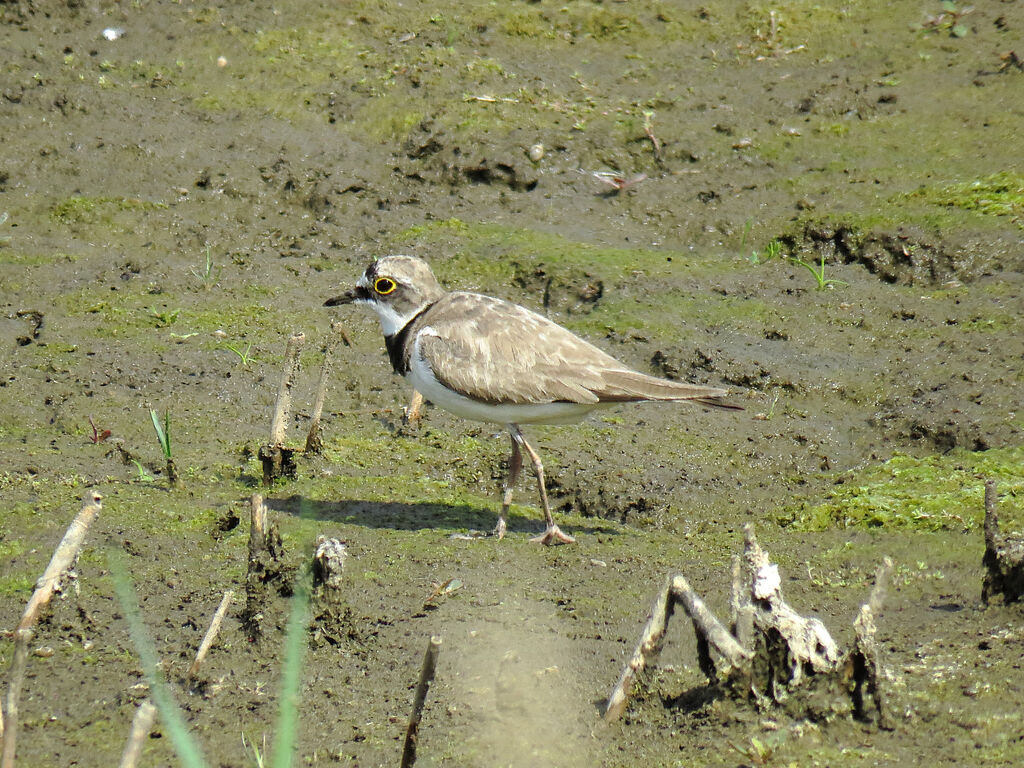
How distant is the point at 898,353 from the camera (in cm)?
801

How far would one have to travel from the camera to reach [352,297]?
7273 millimetres

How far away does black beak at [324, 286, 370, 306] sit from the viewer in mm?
7172

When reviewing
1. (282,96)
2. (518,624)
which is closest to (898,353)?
(518,624)

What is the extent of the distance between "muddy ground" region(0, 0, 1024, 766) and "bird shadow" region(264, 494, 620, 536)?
1.2 inches

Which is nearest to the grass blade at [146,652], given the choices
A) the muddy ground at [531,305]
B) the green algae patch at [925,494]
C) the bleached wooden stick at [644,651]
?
the muddy ground at [531,305]

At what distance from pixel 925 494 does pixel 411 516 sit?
8.69ft

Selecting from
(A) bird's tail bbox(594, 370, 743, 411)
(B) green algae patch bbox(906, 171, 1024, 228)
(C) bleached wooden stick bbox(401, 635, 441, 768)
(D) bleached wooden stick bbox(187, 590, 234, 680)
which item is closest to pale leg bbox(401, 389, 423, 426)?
(A) bird's tail bbox(594, 370, 743, 411)

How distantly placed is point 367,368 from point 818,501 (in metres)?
3.04

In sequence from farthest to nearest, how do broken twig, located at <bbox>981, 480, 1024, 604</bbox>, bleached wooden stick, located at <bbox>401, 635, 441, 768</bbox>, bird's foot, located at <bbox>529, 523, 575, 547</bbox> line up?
bird's foot, located at <bbox>529, 523, 575, 547</bbox> → broken twig, located at <bbox>981, 480, 1024, 604</bbox> → bleached wooden stick, located at <bbox>401, 635, 441, 768</bbox>

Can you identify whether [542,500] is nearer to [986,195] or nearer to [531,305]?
[531,305]

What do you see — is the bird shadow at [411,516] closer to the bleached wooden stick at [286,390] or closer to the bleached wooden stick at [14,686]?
the bleached wooden stick at [286,390]

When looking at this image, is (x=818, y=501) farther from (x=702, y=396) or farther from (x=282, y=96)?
(x=282, y=96)

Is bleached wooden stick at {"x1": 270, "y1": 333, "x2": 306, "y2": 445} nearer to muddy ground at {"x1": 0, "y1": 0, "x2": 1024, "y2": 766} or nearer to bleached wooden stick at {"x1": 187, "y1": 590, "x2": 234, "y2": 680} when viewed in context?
muddy ground at {"x1": 0, "y1": 0, "x2": 1024, "y2": 766}

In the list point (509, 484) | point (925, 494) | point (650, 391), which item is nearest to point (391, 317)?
point (509, 484)
